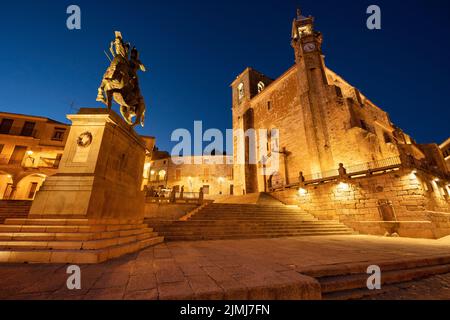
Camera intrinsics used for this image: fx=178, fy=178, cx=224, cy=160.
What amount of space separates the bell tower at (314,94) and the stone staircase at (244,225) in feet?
21.6

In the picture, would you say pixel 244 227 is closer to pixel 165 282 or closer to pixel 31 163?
pixel 165 282

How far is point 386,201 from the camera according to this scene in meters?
9.91

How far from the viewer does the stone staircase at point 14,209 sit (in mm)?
9908

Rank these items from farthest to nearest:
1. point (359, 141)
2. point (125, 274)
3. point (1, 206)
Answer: point (359, 141) < point (1, 206) < point (125, 274)

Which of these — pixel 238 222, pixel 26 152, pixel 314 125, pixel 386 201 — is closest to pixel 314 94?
pixel 314 125

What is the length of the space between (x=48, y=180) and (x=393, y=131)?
3370cm

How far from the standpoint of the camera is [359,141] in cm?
1550

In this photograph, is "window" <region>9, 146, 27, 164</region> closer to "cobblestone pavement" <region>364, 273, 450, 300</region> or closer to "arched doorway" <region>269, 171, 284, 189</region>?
"arched doorway" <region>269, 171, 284, 189</region>

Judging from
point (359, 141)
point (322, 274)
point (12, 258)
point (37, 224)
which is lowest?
point (322, 274)

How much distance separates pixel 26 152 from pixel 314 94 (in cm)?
2874

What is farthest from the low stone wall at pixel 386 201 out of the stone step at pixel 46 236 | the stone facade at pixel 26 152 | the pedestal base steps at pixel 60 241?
the stone facade at pixel 26 152

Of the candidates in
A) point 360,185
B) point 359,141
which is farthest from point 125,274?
point 359,141
